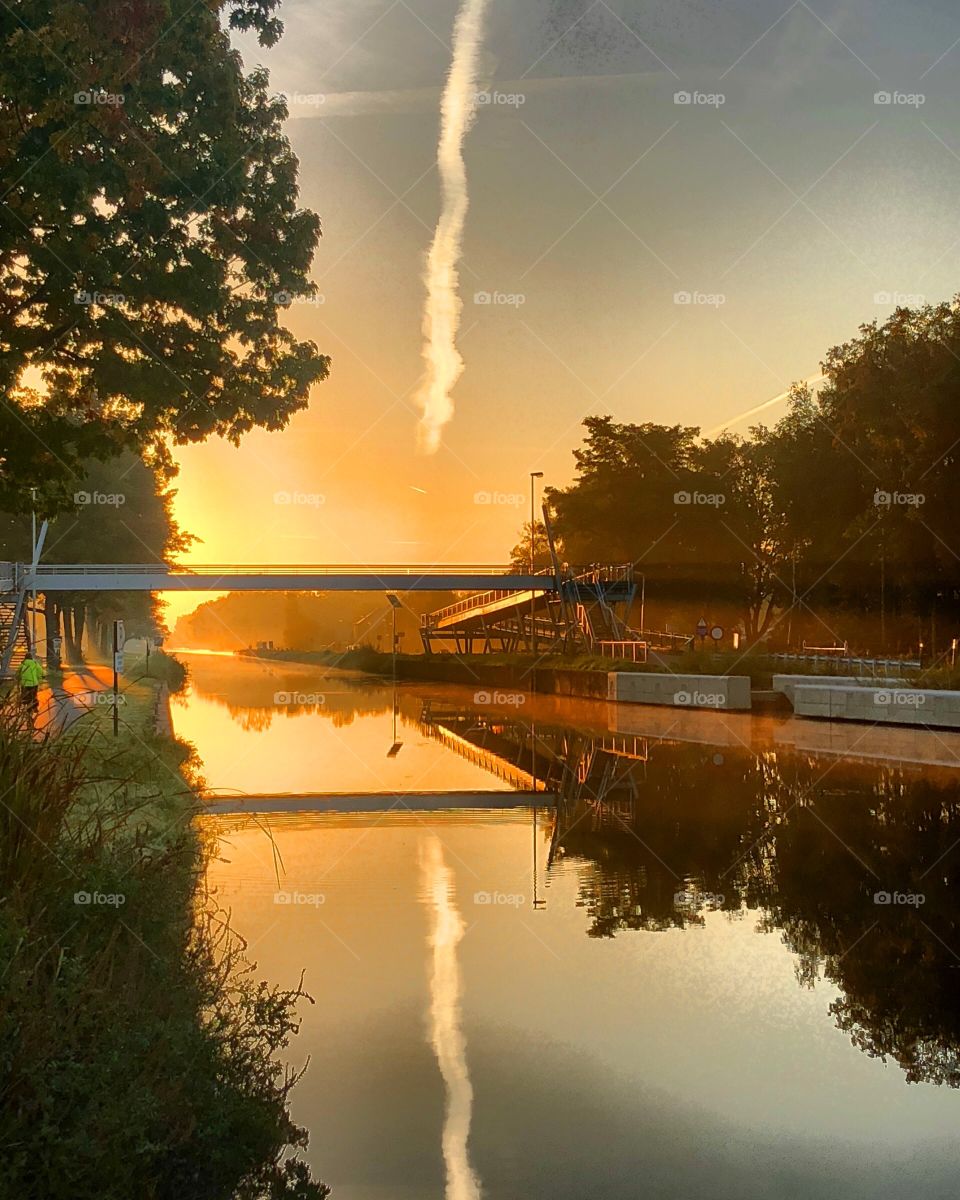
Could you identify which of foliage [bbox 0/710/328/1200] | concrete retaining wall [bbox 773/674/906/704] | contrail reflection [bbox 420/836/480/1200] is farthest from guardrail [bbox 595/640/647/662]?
foliage [bbox 0/710/328/1200]

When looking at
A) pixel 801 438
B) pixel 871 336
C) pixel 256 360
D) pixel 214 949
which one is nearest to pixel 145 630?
pixel 801 438

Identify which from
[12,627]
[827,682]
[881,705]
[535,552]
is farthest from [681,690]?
[535,552]

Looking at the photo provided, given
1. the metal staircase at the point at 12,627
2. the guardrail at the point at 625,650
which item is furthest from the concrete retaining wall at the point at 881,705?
the metal staircase at the point at 12,627

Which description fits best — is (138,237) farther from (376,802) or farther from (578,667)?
(578,667)

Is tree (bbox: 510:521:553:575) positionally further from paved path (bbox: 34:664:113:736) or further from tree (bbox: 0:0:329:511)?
tree (bbox: 0:0:329:511)

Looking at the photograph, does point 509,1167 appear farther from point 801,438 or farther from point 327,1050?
point 801,438

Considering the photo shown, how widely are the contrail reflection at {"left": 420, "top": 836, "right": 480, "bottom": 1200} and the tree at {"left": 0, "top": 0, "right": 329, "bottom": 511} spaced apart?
393 inches

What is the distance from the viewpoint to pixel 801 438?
2589 inches

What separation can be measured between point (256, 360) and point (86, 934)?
1625 cm

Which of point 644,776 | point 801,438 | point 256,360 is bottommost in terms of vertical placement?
point 644,776

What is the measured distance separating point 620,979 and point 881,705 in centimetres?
2284

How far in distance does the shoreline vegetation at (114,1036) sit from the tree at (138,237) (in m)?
10.9

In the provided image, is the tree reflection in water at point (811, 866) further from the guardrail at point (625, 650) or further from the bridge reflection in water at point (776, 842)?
the guardrail at point (625, 650)

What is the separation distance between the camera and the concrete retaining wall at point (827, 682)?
37625 mm
